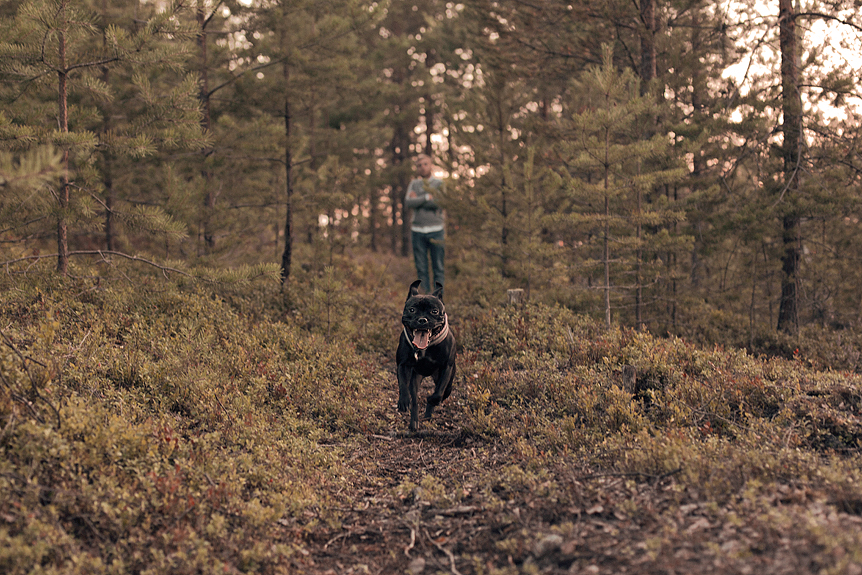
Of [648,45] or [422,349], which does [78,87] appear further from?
[648,45]

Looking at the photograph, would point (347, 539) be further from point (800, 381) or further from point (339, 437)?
point (800, 381)

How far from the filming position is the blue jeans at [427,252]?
43.6ft

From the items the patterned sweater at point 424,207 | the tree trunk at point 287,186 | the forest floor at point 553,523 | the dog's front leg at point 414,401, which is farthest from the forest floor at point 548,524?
the patterned sweater at point 424,207

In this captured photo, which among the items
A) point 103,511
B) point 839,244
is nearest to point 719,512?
point 103,511

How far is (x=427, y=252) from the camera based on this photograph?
44.1ft

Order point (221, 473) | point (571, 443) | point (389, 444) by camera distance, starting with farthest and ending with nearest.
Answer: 1. point (389, 444)
2. point (571, 443)
3. point (221, 473)

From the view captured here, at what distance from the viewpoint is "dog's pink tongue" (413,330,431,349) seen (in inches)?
237

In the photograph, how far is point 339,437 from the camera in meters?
6.47

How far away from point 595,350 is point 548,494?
4.11 metres

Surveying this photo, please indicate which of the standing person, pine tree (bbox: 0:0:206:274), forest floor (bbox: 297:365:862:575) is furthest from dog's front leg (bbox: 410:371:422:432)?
the standing person

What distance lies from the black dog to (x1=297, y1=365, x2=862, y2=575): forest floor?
929 millimetres

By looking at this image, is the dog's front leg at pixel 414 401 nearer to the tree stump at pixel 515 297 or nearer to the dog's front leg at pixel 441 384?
the dog's front leg at pixel 441 384

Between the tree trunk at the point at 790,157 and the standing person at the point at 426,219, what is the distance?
23.6 ft

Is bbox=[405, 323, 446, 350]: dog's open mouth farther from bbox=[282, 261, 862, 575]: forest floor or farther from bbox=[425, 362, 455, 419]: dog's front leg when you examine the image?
bbox=[282, 261, 862, 575]: forest floor
